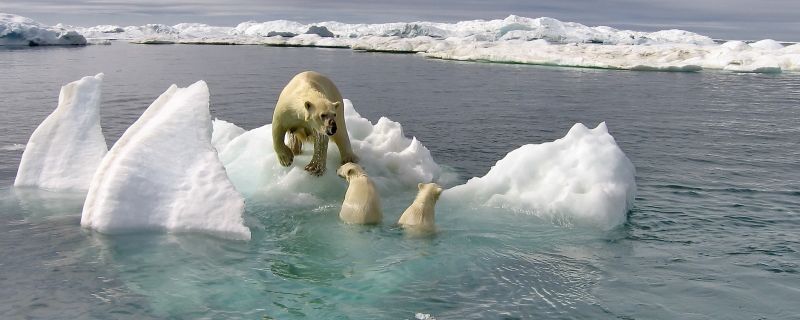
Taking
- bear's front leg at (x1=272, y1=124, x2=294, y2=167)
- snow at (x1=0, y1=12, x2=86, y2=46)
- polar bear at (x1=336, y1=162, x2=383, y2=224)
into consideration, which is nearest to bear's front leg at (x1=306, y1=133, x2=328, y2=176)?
bear's front leg at (x1=272, y1=124, x2=294, y2=167)

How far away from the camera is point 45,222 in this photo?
1052cm

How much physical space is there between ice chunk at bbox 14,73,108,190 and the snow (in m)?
83.9

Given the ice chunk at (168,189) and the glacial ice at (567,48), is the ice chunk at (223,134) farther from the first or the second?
the glacial ice at (567,48)

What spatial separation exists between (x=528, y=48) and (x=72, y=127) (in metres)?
61.7

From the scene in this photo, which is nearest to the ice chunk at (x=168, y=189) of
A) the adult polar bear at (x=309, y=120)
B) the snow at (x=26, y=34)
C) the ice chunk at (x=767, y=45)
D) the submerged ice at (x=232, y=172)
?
the submerged ice at (x=232, y=172)

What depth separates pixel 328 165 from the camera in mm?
12695

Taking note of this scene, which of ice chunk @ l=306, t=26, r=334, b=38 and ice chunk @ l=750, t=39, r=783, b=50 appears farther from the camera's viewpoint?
ice chunk @ l=306, t=26, r=334, b=38

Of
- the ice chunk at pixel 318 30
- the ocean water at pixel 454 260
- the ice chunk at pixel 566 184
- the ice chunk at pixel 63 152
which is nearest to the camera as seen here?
the ocean water at pixel 454 260

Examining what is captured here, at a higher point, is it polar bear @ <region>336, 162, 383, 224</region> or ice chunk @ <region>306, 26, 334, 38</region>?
ice chunk @ <region>306, 26, 334, 38</region>

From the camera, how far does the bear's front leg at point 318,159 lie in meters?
12.0

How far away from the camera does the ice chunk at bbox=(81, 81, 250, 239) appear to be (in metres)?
9.56

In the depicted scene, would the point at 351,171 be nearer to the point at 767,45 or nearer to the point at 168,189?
the point at 168,189

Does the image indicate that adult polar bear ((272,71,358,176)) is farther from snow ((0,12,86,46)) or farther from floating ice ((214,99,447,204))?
snow ((0,12,86,46))

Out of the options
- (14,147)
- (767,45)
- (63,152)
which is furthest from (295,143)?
(767,45)
